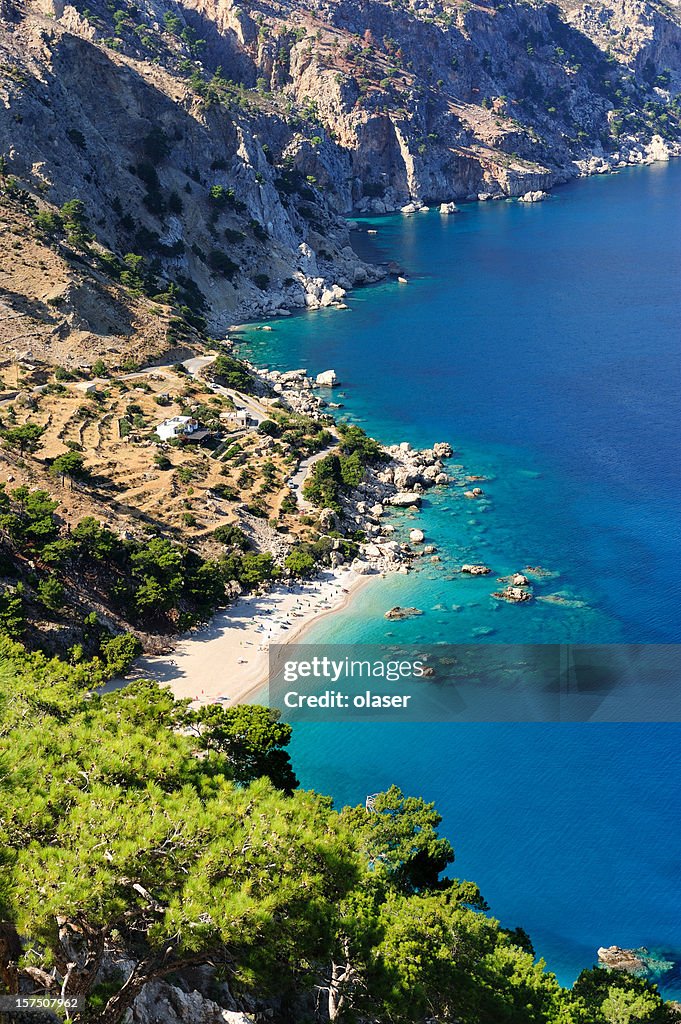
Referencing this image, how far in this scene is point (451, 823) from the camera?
156 ft

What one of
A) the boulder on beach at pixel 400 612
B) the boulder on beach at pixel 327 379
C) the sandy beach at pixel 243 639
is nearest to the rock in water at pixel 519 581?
the boulder on beach at pixel 400 612

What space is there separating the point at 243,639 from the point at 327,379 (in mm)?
56469

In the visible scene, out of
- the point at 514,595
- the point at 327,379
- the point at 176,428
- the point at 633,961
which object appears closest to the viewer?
the point at 633,961

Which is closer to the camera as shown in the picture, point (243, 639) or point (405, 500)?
point (243, 639)

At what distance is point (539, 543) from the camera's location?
7544 cm

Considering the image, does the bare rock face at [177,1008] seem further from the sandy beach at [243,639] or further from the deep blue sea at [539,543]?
the sandy beach at [243,639]

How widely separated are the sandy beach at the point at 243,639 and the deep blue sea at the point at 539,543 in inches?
83.9

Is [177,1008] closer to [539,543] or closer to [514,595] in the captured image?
[514,595]

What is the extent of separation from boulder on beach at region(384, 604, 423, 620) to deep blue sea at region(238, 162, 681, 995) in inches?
34.4

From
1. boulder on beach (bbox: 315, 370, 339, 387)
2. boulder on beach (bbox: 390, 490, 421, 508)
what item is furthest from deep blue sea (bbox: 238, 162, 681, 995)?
boulder on beach (bbox: 390, 490, 421, 508)

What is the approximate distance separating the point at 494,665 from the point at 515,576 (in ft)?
36.9

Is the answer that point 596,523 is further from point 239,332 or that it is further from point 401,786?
point 239,332

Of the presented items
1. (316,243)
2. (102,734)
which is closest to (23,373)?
(102,734)

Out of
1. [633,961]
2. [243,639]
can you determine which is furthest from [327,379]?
[633,961]
